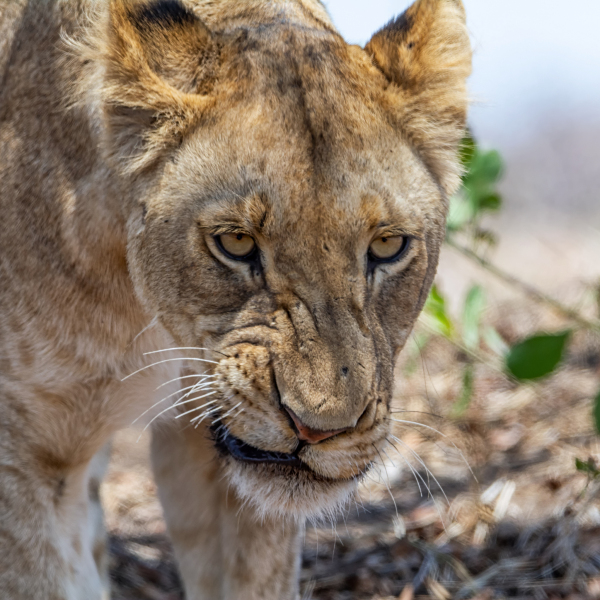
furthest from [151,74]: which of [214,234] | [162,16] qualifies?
[214,234]

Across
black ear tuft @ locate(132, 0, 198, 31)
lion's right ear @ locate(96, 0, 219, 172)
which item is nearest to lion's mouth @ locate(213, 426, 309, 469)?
lion's right ear @ locate(96, 0, 219, 172)

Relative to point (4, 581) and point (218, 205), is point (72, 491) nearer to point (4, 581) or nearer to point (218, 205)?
point (4, 581)

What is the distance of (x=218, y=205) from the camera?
2.24 m

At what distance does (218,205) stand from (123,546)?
260cm

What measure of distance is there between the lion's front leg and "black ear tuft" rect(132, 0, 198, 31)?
4.46 feet

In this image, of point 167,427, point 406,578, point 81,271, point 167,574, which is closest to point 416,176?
point 81,271

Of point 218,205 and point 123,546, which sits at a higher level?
point 218,205

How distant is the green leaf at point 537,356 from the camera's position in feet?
12.5

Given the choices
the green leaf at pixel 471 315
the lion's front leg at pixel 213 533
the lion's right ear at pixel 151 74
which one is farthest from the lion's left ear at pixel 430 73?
the green leaf at pixel 471 315

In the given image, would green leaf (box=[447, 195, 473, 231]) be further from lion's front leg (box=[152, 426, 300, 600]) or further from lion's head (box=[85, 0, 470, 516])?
lion's front leg (box=[152, 426, 300, 600])

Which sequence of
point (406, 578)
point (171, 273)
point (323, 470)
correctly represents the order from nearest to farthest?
1. point (323, 470)
2. point (171, 273)
3. point (406, 578)

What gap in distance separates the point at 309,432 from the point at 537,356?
1980 mm

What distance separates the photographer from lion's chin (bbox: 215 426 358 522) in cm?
227

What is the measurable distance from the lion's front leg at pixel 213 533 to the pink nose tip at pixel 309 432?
951 mm
